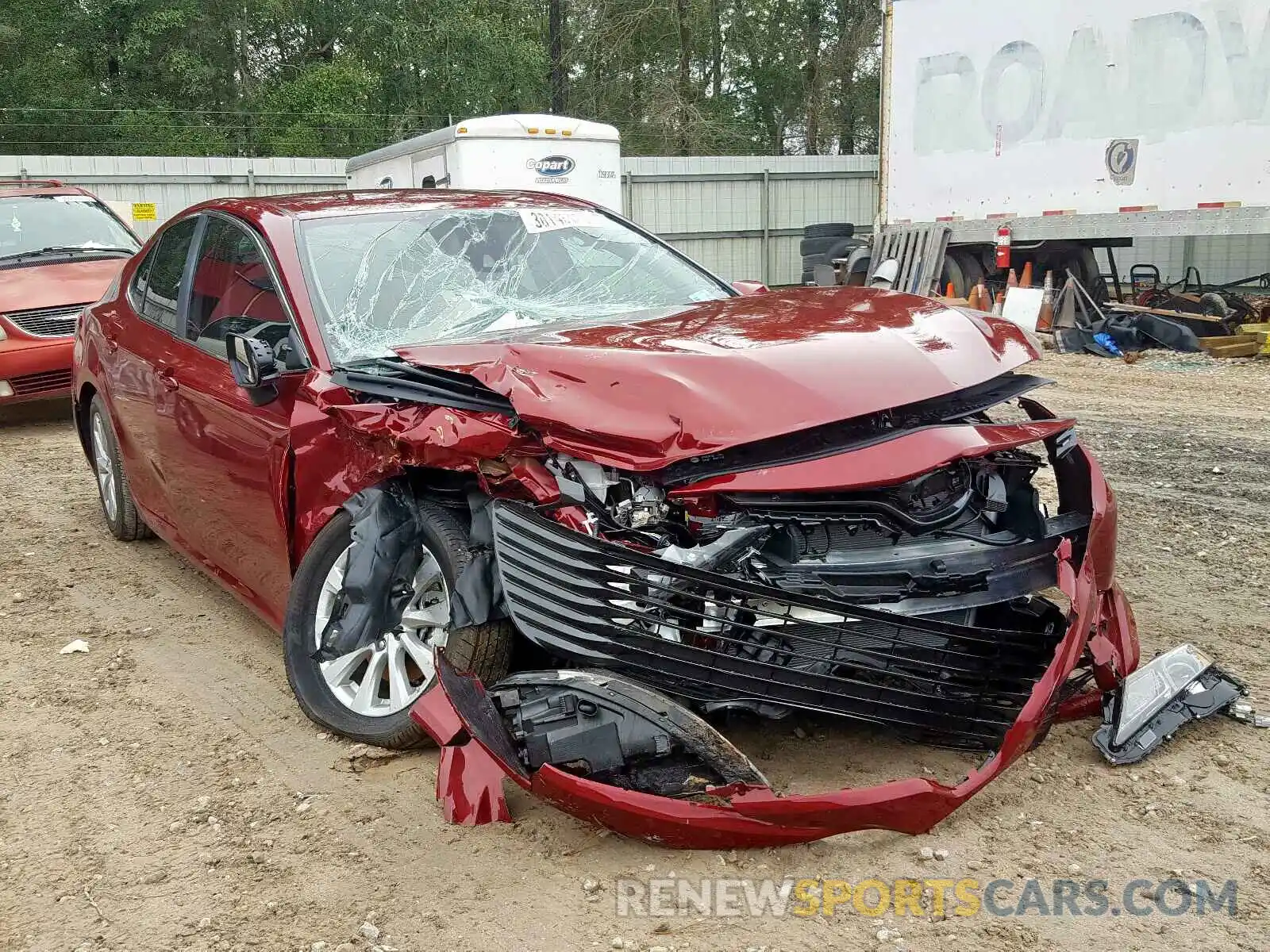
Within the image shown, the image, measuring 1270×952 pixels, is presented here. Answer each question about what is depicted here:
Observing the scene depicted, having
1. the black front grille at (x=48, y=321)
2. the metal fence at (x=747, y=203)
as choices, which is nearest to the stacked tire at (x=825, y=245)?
the metal fence at (x=747, y=203)

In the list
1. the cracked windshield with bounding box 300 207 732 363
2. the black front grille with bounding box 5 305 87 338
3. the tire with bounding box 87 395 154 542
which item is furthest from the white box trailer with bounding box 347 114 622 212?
the cracked windshield with bounding box 300 207 732 363

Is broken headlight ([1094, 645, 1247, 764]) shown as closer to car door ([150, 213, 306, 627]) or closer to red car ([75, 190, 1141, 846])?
red car ([75, 190, 1141, 846])

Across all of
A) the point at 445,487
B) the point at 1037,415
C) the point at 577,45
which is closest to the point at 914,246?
the point at 1037,415

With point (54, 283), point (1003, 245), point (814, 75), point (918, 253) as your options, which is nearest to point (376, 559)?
point (54, 283)

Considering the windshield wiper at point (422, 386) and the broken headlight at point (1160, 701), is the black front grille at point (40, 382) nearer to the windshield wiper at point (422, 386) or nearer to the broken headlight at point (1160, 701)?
the windshield wiper at point (422, 386)

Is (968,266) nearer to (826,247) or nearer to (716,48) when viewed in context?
(826,247)

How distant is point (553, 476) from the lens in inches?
126

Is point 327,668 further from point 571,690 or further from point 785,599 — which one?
point 785,599

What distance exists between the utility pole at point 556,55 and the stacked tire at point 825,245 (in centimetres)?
1193

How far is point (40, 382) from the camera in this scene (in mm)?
9133

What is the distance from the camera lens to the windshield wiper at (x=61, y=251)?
9.68 metres

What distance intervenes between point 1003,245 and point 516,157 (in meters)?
5.95

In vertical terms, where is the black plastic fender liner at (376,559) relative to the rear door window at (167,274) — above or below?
below

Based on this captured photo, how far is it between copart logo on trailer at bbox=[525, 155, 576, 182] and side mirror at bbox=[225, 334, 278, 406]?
10974 millimetres
